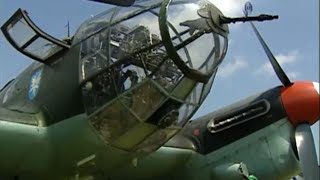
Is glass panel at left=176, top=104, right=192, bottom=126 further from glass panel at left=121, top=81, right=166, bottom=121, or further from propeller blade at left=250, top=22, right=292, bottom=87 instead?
propeller blade at left=250, top=22, right=292, bottom=87

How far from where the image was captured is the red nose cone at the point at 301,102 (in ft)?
28.1

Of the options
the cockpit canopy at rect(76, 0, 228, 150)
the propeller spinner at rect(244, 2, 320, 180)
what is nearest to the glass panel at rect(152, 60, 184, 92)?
the cockpit canopy at rect(76, 0, 228, 150)

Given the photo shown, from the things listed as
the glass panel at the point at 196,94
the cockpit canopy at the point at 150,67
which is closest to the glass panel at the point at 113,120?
the cockpit canopy at the point at 150,67

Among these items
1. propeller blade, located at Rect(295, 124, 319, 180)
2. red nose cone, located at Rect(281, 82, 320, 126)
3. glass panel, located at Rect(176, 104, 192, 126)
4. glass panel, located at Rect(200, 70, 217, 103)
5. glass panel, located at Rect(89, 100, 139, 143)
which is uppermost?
glass panel, located at Rect(89, 100, 139, 143)

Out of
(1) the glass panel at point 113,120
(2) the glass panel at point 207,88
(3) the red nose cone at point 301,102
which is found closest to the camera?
(1) the glass panel at point 113,120

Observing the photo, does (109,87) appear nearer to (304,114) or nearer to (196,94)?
(196,94)

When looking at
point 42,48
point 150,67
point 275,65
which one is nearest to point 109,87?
point 150,67

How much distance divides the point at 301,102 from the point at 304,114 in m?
0.20

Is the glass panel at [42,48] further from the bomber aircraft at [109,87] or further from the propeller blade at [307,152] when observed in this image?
the propeller blade at [307,152]

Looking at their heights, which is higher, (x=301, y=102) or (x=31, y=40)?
(x=31, y=40)

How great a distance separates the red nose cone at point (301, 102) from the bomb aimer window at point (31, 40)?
390 centimetres

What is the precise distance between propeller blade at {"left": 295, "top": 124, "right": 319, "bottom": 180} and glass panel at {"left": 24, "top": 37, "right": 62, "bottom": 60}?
4169mm

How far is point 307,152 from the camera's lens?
8438 mm

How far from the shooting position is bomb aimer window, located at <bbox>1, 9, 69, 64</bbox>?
23.5 ft
